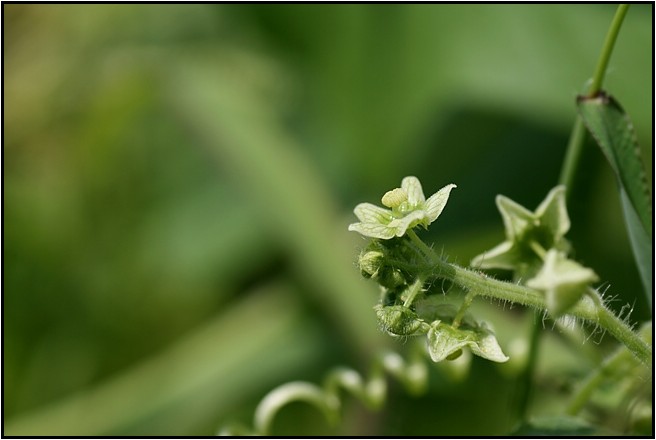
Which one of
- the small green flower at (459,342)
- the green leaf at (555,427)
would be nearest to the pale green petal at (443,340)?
the small green flower at (459,342)

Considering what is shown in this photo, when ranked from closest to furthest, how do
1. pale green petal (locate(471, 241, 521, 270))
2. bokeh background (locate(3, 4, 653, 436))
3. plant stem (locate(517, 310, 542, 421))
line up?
pale green petal (locate(471, 241, 521, 270)) < plant stem (locate(517, 310, 542, 421)) < bokeh background (locate(3, 4, 653, 436))

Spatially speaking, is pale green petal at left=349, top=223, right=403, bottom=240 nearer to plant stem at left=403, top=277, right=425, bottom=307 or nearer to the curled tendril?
plant stem at left=403, top=277, right=425, bottom=307

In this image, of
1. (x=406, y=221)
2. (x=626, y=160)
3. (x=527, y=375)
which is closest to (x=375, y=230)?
(x=406, y=221)

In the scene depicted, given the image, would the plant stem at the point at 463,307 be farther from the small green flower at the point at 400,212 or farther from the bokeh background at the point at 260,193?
the bokeh background at the point at 260,193

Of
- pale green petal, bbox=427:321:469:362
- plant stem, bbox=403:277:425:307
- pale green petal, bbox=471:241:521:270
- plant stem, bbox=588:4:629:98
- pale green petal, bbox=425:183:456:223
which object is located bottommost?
pale green petal, bbox=427:321:469:362

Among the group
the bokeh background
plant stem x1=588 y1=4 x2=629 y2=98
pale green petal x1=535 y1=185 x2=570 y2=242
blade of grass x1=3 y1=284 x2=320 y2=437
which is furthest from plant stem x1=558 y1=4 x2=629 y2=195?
blade of grass x1=3 y1=284 x2=320 y2=437

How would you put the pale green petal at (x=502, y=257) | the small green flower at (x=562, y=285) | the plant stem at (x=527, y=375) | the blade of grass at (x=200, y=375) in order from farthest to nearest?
1. the blade of grass at (x=200, y=375)
2. the plant stem at (x=527, y=375)
3. the pale green petal at (x=502, y=257)
4. the small green flower at (x=562, y=285)
